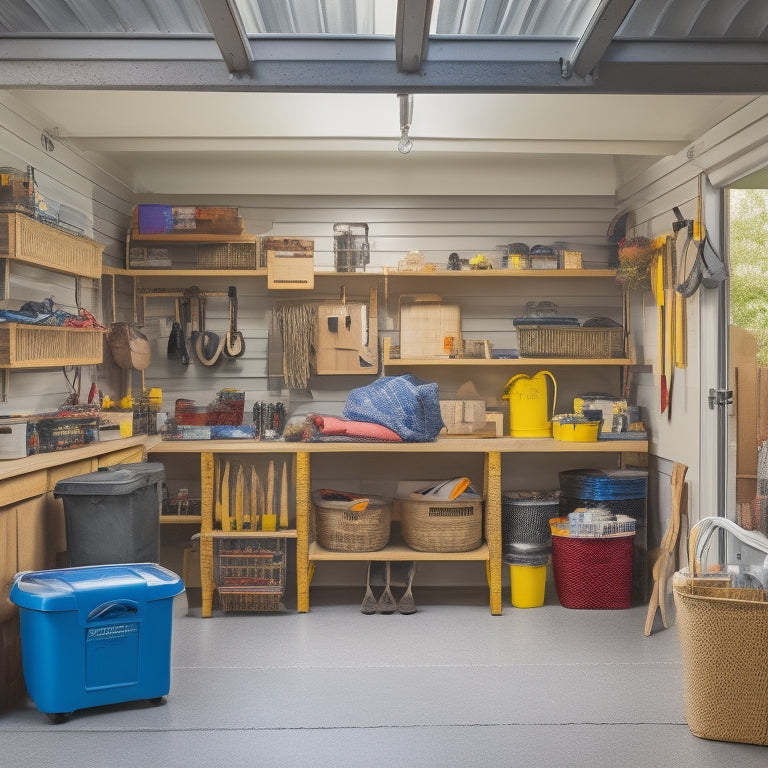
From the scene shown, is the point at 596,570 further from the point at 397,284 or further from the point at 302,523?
the point at 397,284

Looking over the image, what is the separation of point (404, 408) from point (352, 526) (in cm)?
82

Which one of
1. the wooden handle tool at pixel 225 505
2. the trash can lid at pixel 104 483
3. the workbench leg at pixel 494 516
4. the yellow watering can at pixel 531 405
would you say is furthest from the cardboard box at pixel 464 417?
the trash can lid at pixel 104 483

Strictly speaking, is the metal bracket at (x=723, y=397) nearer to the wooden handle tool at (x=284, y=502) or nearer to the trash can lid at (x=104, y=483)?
the wooden handle tool at (x=284, y=502)

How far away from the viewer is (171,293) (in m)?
5.99

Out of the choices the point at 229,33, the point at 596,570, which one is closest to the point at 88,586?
the point at 229,33

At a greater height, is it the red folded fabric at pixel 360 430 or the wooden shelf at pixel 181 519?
the red folded fabric at pixel 360 430

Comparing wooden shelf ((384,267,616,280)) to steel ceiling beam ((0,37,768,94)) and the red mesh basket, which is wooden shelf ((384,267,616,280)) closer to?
the red mesh basket

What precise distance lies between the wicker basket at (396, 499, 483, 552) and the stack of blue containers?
751 mm

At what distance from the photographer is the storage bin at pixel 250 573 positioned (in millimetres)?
5227

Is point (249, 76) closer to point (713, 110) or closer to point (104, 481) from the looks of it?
point (104, 481)

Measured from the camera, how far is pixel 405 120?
470cm

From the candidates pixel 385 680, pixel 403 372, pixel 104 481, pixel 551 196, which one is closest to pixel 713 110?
pixel 551 196

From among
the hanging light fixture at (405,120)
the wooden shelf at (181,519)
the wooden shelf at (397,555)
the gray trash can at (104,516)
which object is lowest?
the wooden shelf at (397,555)

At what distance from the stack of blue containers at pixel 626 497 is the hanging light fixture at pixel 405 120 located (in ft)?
7.98
